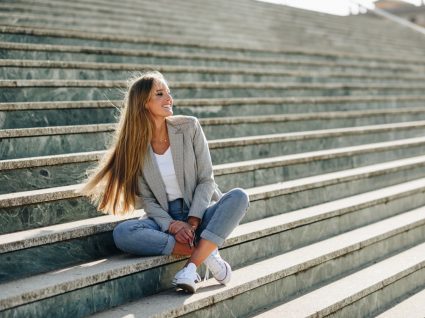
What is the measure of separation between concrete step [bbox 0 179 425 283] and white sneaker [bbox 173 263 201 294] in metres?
0.46

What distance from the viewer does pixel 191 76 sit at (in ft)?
20.1

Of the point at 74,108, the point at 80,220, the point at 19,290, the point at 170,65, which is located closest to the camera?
the point at 19,290

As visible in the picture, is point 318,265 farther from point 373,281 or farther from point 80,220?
point 80,220

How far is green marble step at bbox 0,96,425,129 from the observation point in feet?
13.5

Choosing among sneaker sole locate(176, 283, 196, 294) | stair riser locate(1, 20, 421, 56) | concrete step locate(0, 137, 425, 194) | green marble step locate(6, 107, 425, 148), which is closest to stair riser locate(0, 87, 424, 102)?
green marble step locate(6, 107, 425, 148)

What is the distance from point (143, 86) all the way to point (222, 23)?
619 centimetres

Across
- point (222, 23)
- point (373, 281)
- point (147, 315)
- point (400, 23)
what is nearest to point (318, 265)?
point (373, 281)

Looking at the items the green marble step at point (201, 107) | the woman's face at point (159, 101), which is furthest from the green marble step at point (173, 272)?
the green marble step at point (201, 107)

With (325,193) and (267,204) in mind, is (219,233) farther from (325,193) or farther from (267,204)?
(325,193)

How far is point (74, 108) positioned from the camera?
4.39m

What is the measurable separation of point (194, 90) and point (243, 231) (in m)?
2.38

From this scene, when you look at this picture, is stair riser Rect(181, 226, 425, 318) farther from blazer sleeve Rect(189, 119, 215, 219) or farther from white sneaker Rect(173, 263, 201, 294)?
blazer sleeve Rect(189, 119, 215, 219)

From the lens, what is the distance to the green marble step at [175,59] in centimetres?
523

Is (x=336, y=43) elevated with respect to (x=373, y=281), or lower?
elevated
